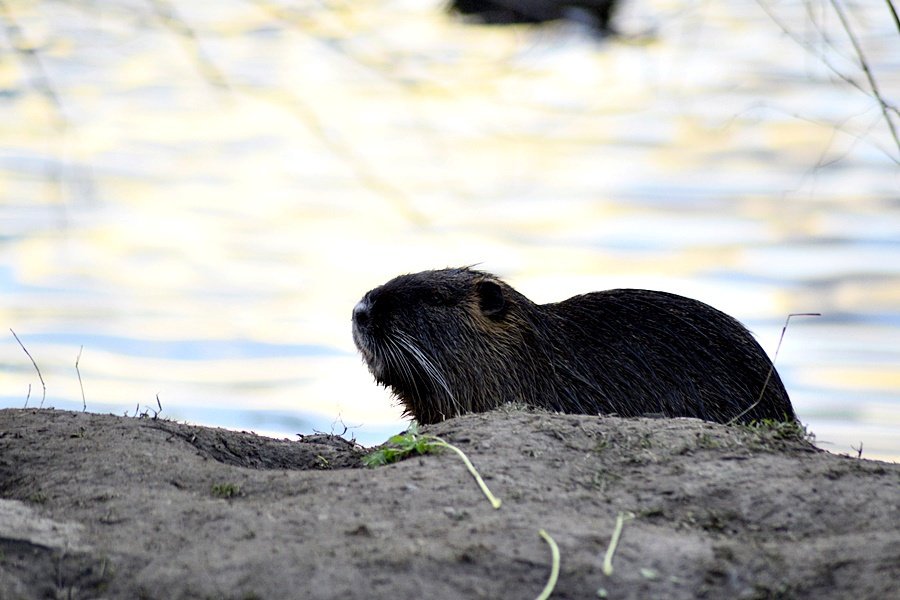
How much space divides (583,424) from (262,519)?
1042mm

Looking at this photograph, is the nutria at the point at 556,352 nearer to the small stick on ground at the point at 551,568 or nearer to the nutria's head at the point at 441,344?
the nutria's head at the point at 441,344

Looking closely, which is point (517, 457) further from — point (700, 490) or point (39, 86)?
point (39, 86)

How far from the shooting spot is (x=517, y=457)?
3051 mm

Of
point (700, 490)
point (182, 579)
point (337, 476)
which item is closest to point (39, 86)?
point (182, 579)

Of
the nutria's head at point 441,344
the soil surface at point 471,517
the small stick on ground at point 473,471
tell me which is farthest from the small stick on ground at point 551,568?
the nutria's head at point 441,344

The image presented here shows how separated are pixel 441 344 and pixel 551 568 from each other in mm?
2685

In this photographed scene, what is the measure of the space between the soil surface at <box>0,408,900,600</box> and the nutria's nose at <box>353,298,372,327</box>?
63.8 inches

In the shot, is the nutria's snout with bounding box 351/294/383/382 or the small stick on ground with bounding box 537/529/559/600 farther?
the nutria's snout with bounding box 351/294/383/382

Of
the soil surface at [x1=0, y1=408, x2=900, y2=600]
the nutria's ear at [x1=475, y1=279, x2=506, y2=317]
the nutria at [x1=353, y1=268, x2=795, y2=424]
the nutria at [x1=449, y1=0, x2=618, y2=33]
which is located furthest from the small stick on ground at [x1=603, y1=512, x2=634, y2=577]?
the nutria's ear at [x1=475, y1=279, x2=506, y2=317]

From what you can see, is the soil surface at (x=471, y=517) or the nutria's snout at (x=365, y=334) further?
the nutria's snout at (x=365, y=334)

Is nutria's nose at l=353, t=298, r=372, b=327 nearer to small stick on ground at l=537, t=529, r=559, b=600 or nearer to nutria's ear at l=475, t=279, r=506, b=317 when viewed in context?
nutria's ear at l=475, t=279, r=506, b=317

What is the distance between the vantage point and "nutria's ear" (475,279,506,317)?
199 inches

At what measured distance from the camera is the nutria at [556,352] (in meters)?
4.73

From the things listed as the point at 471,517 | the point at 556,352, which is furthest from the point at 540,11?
the point at 556,352
